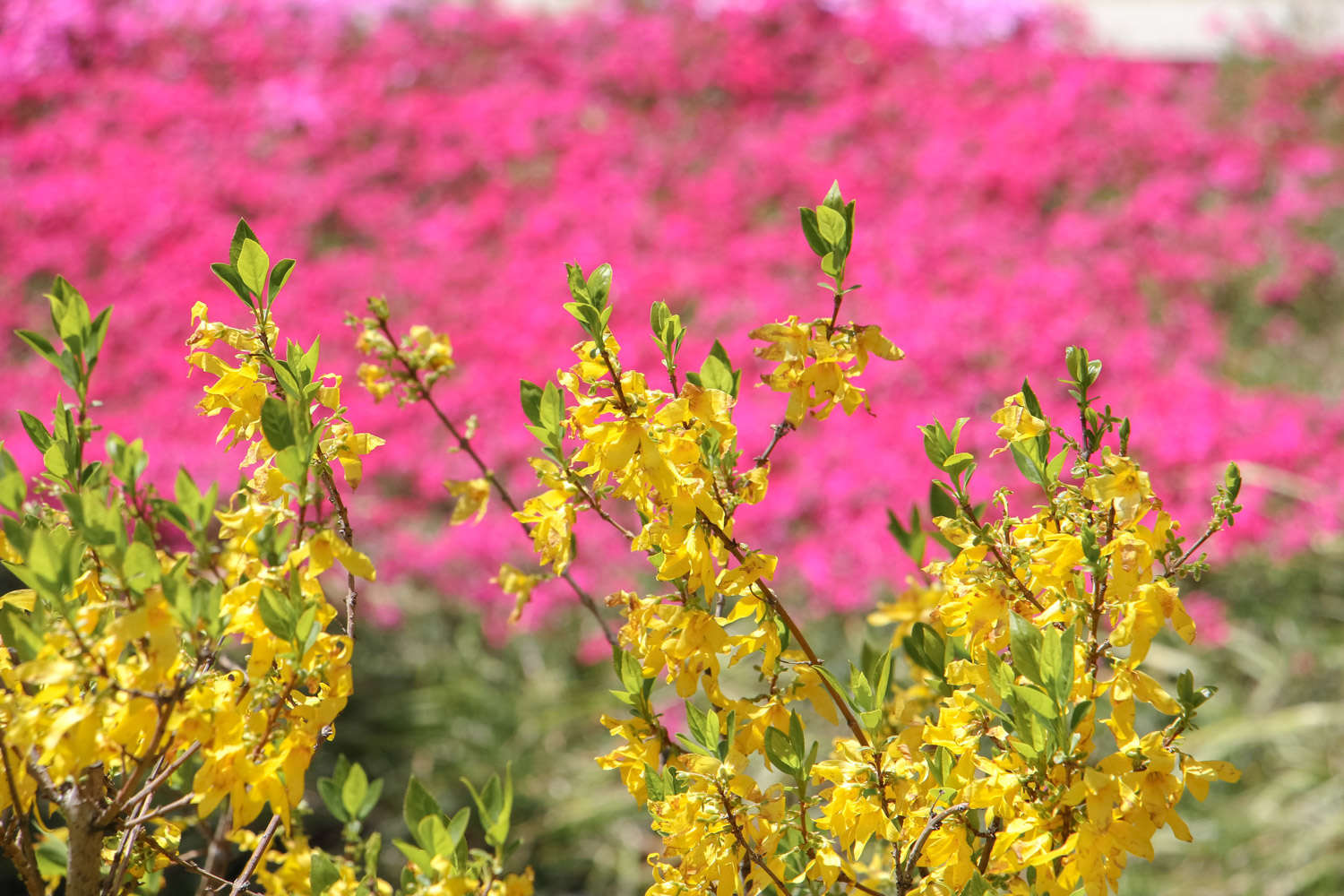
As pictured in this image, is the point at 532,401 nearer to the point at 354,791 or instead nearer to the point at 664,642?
the point at 664,642

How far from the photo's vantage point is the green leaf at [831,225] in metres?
0.76

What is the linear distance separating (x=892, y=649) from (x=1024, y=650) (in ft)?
0.43

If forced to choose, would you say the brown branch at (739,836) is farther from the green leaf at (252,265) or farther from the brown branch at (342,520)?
the green leaf at (252,265)

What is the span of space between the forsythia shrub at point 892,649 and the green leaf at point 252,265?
220mm

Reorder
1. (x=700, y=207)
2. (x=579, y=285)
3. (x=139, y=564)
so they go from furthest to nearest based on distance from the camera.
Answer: (x=700, y=207) → (x=579, y=285) → (x=139, y=564)

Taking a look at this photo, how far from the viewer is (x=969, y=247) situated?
15.6 feet

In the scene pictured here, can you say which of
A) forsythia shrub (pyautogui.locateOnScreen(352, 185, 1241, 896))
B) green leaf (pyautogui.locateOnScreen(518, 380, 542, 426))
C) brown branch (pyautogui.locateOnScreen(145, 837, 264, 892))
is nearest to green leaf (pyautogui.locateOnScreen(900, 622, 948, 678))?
forsythia shrub (pyautogui.locateOnScreen(352, 185, 1241, 896))

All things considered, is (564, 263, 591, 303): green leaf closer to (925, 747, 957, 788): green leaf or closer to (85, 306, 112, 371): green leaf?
(85, 306, 112, 371): green leaf

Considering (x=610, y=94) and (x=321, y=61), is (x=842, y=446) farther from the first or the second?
(x=321, y=61)

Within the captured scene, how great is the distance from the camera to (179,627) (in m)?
0.67

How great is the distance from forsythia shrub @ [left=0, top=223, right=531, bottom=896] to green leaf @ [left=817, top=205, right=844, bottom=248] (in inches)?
14.6

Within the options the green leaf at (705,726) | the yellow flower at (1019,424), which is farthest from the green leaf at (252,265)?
the yellow flower at (1019,424)

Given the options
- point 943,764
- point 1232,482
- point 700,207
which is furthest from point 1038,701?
point 700,207

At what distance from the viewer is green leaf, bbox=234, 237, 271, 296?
772 millimetres
